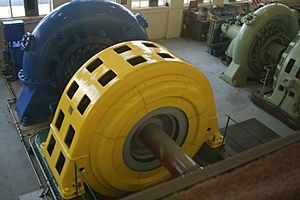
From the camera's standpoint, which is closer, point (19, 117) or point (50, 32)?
point (50, 32)

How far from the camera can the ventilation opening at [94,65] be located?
2.37 m

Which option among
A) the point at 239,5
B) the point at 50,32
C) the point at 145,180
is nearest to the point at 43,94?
the point at 50,32

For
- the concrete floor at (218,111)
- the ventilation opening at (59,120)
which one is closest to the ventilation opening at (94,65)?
the ventilation opening at (59,120)

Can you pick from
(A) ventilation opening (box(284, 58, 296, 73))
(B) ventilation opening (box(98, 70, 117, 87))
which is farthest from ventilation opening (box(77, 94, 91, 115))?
(A) ventilation opening (box(284, 58, 296, 73))

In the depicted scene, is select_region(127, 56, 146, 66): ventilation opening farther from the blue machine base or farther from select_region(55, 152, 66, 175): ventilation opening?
the blue machine base

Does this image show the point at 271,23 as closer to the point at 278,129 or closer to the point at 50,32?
the point at 278,129

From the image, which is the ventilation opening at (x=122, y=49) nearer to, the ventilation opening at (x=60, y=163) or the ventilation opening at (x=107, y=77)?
the ventilation opening at (x=107, y=77)

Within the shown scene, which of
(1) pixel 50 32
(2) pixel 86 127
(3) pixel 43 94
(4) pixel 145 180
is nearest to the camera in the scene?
(2) pixel 86 127

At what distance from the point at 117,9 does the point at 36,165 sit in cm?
193

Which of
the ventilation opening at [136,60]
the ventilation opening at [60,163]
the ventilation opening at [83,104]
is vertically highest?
the ventilation opening at [136,60]

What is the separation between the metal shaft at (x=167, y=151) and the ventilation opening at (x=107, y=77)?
43 cm

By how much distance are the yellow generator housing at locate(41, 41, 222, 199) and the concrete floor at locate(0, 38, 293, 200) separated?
35.8 inches

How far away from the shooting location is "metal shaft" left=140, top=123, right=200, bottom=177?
75.1 inches

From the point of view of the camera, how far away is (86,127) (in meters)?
2.01
